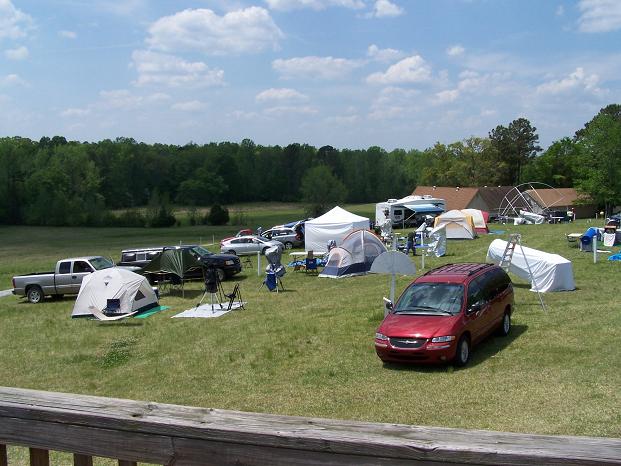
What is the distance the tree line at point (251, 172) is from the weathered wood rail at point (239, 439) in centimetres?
7901

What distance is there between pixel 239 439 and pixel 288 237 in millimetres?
41877

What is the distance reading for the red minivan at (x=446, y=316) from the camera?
511 inches

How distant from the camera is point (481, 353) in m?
Result: 14.4

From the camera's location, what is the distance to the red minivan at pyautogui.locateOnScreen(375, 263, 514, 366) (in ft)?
42.6

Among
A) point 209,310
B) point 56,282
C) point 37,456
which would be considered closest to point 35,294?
point 56,282

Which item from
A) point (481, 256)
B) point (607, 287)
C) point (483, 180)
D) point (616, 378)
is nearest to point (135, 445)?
point (616, 378)

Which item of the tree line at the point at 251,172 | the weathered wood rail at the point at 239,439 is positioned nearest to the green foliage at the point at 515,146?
the tree line at the point at 251,172

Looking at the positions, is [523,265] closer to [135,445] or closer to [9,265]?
[135,445]

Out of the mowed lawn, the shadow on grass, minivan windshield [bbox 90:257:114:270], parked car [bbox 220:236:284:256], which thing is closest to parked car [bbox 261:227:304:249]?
parked car [bbox 220:236:284:256]

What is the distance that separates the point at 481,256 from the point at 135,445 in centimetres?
3189

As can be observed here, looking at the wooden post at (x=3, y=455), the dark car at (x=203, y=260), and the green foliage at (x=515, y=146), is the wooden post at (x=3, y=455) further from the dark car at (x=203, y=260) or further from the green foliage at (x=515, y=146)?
the green foliage at (x=515, y=146)

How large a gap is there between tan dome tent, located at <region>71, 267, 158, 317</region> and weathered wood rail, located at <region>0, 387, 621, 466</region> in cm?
2077

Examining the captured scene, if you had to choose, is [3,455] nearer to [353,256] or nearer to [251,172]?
[353,256]

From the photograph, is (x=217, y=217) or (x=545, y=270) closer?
(x=545, y=270)
